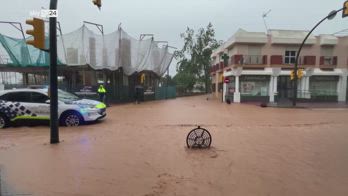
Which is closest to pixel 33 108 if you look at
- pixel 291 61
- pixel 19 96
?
pixel 19 96

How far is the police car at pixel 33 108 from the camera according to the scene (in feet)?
38.1

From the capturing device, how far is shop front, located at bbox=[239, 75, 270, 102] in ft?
104

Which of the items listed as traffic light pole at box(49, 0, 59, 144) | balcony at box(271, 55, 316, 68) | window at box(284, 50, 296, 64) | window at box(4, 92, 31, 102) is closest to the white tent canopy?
window at box(4, 92, 31, 102)

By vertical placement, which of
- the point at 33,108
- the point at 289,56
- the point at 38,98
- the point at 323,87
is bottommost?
the point at 33,108

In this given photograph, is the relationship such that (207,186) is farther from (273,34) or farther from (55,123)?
(273,34)

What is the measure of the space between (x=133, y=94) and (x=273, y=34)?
56.5ft

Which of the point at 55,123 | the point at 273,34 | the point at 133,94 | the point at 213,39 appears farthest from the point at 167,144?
the point at 213,39

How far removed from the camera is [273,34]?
1278 inches

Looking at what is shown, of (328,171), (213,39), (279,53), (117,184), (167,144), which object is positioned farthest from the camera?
(213,39)

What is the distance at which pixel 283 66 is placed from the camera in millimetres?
31781

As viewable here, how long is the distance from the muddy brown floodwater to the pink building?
2160 cm

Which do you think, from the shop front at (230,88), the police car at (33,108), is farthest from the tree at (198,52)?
the police car at (33,108)

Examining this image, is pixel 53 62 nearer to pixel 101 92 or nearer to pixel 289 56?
pixel 101 92

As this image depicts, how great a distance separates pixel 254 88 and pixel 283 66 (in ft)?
12.9
